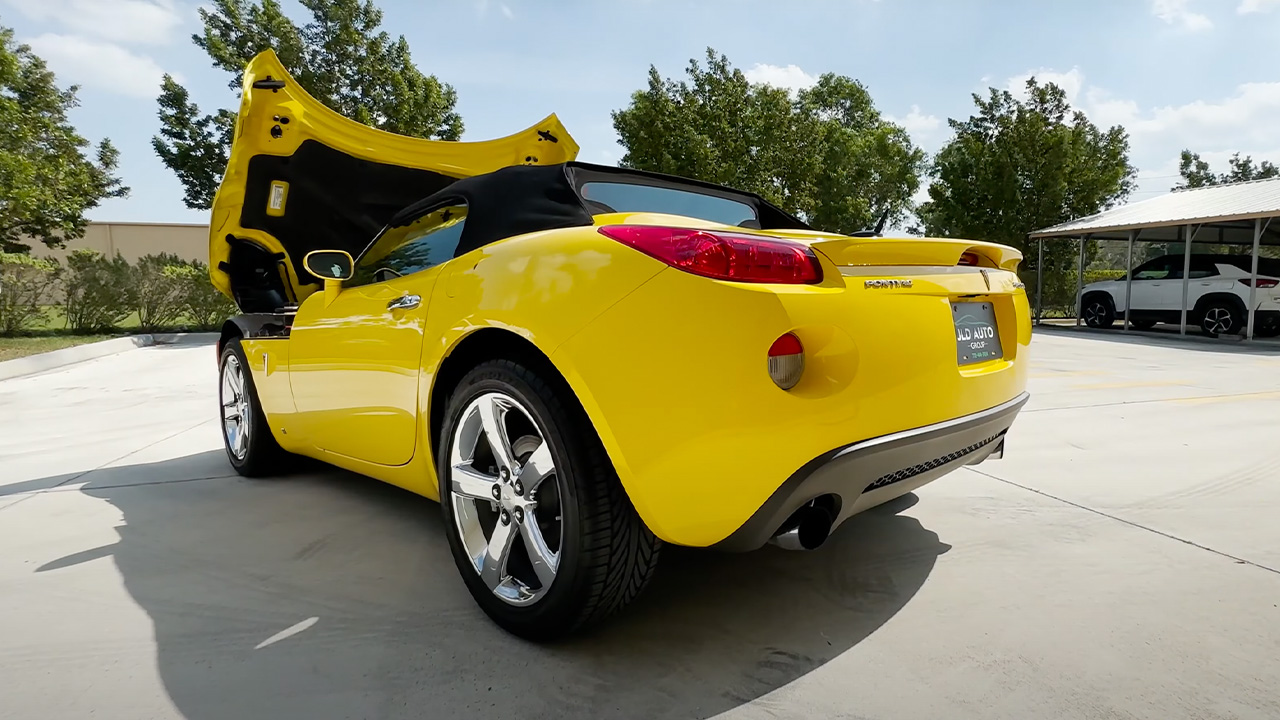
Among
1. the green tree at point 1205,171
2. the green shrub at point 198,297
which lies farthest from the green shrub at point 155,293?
the green tree at point 1205,171

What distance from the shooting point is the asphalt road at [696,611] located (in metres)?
1.77

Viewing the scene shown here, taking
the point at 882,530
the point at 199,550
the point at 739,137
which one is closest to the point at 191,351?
the point at 199,550

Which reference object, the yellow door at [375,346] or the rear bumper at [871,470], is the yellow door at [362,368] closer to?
the yellow door at [375,346]

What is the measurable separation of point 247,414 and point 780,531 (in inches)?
130

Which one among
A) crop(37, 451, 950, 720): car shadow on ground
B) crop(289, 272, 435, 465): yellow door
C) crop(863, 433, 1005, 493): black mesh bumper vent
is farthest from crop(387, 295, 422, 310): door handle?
crop(863, 433, 1005, 493): black mesh bumper vent

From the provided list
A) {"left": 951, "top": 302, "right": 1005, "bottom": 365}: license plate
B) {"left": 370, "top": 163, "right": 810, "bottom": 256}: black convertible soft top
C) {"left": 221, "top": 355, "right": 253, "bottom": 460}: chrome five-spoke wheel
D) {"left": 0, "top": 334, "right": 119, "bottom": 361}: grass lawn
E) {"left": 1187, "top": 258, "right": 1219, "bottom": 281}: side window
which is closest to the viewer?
{"left": 951, "top": 302, "right": 1005, "bottom": 365}: license plate

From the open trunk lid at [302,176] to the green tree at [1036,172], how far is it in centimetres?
2159

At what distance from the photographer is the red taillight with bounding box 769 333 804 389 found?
1.68 meters

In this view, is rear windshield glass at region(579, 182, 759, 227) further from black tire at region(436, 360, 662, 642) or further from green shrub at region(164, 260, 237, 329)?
green shrub at region(164, 260, 237, 329)

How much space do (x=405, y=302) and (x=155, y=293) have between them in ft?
57.1

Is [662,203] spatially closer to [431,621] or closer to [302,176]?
[431,621]

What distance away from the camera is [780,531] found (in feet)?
5.94

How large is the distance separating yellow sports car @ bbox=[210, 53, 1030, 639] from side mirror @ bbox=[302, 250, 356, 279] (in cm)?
3

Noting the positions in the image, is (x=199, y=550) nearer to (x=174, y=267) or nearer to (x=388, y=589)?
(x=388, y=589)
